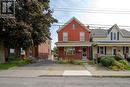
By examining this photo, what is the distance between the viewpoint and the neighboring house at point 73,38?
59.8 m

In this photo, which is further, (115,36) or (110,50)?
(115,36)

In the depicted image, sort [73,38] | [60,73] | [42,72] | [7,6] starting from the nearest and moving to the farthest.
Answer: [7,6] < [60,73] < [42,72] < [73,38]

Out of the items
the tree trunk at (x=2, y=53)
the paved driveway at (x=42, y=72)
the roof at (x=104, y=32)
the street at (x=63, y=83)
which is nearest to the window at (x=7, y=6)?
the paved driveway at (x=42, y=72)

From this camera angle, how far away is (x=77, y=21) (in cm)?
6059

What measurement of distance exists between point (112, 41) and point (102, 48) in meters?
2.20

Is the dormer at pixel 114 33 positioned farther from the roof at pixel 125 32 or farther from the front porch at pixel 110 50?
the roof at pixel 125 32

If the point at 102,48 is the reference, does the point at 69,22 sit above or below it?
above

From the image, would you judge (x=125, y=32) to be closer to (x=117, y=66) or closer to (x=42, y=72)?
(x=117, y=66)

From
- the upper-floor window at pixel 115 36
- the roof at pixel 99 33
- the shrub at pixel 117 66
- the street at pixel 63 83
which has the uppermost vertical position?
the roof at pixel 99 33

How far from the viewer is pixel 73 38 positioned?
198ft

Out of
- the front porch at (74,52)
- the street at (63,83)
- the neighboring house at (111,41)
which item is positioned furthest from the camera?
the neighboring house at (111,41)

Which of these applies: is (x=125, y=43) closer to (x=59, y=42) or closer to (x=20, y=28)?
(x=59, y=42)

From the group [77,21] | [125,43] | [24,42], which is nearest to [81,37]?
[77,21]

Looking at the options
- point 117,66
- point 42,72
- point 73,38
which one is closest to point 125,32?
point 73,38
